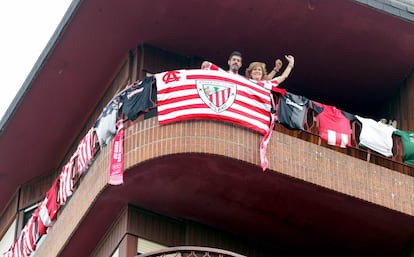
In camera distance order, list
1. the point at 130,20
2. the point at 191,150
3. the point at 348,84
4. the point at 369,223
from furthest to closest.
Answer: the point at 348,84 < the point at 130,20 < the point at 369,223 < the point at 191,150

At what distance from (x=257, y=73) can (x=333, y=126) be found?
1.39 metres

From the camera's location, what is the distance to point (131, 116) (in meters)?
19.4

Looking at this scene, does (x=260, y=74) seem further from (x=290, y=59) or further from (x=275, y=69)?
(x=290, y=59)

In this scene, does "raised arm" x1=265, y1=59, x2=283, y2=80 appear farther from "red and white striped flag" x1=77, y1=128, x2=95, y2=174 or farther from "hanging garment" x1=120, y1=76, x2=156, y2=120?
"red and white striped flag" x1=77, y1=128, x2=95, y2=174

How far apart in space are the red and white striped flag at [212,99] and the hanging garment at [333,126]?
1.09 m

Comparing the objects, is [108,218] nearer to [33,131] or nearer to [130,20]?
[130,20]

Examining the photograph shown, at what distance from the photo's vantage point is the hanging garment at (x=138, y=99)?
1936cm

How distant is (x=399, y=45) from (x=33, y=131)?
6.83 meters

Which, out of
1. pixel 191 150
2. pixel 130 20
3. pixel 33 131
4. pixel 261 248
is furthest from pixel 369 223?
pixel 33 131

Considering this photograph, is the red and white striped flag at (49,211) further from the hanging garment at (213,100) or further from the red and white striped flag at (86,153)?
the hanging garment at (213,100)

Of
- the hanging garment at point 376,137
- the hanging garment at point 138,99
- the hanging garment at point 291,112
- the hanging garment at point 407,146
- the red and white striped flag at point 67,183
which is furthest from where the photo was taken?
the red and white striped flag at point 67,183

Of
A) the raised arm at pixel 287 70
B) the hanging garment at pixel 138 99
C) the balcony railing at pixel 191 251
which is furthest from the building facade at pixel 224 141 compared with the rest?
the raised arm at pixel 287 70

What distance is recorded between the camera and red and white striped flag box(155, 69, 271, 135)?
18906 millimetres

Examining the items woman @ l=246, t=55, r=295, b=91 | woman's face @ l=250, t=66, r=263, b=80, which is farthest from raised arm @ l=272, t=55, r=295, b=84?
woman's face @ l=250, t=66, r=263, b=80
